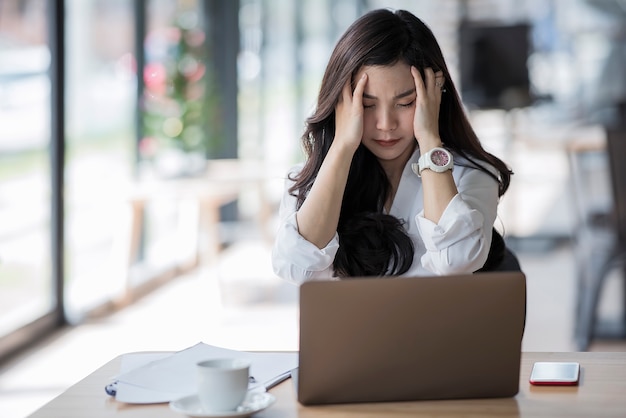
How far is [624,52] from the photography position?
8578 mm

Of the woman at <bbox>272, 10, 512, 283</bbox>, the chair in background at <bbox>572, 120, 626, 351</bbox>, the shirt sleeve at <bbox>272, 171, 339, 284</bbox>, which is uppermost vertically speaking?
the woman at <bbox>272, 10, 512, 283</bbox>

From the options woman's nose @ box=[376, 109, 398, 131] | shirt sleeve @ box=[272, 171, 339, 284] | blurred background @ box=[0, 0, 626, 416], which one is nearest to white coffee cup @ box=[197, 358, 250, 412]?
shirt sleeve @ box=[272, 171, 339, 284]

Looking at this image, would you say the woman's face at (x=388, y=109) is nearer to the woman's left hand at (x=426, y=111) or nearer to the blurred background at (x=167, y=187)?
the woman's left hand at (x=426, y=111)

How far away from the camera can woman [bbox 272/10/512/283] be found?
1.78m

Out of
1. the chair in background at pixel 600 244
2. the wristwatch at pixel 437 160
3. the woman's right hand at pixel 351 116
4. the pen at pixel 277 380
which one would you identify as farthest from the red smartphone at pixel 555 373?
the chair in background at pixel 600 244

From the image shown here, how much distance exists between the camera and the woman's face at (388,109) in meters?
1.79

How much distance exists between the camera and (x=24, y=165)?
4008mm

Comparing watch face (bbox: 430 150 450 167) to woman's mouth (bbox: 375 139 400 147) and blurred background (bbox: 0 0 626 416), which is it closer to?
woman's mouth (bbox: 375 139 400 147)

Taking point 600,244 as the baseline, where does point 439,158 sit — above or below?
above

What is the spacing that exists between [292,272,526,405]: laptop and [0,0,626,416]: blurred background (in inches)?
39.4

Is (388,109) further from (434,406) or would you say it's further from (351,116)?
(434,406)

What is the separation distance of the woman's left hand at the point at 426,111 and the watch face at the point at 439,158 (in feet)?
0.05

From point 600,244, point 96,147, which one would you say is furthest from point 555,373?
point 96,147

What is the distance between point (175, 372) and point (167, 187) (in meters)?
3.48
